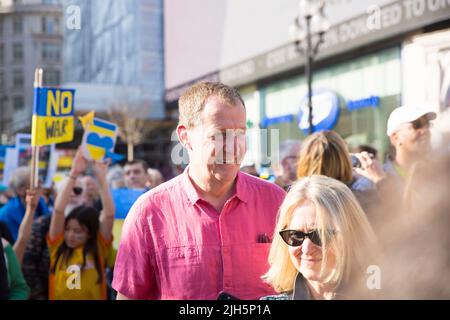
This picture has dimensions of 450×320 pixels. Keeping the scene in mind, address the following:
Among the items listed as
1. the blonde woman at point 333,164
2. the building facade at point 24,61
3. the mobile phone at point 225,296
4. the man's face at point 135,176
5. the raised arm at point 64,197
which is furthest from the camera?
the building facade at point 24,61

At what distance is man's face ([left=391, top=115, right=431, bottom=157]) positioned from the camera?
2.22 m

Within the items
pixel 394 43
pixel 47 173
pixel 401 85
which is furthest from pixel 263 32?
pixel 47 173

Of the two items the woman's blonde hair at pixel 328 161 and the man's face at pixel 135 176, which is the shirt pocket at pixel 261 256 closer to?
the woman's blonde hair at pixel 328 161

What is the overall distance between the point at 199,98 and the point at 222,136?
125 mm

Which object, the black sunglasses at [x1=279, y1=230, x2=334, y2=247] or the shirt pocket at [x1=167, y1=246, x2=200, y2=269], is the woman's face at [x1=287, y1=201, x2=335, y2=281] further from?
the shirt pocket at [x1=167, y1=246, x2=200, y2=269]

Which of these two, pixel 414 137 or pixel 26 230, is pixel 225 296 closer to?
pixel 414 137

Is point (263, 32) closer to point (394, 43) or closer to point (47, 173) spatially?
point (394, 43)

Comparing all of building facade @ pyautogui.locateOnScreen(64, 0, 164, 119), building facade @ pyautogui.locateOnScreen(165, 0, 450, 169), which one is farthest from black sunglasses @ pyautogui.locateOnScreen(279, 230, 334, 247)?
building facade @ pyautogui.locateOnScreen(64, 0, 164, 119)

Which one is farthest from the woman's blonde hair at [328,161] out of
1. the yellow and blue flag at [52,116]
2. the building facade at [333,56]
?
the building facade at [333,56]

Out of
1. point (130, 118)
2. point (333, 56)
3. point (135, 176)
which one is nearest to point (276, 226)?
point (135, 176)

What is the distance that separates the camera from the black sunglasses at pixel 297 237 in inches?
59.2

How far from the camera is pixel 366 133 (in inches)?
491

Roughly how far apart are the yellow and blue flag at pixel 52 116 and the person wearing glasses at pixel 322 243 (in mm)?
1926
